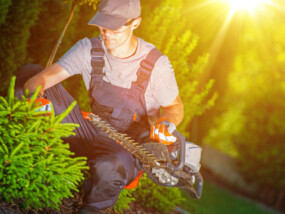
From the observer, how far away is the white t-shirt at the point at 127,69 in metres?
3.11

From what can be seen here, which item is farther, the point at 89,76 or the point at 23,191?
the point at 89,76

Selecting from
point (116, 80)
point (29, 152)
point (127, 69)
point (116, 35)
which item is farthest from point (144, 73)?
point (29, 152)

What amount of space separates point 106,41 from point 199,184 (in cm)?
163

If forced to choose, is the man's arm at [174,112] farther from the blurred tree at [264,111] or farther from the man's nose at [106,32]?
the blurred tree at [264,111]

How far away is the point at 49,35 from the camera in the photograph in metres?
6.85

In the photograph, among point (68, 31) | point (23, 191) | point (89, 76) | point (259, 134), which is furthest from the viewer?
point (259, 134)

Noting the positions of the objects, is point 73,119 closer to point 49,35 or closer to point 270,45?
point 49,35

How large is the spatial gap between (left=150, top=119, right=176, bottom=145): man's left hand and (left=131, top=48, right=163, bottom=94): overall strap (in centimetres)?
52

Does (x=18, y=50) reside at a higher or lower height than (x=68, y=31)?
lower

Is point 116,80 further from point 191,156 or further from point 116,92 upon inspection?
point 191,156

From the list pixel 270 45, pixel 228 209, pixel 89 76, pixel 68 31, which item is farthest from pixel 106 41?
pixel 270 45

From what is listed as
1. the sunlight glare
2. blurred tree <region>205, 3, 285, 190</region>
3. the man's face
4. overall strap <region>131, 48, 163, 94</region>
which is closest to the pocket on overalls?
overall strap <region>131, 48, 163, 94</region>

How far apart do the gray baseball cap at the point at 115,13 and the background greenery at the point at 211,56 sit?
776mm

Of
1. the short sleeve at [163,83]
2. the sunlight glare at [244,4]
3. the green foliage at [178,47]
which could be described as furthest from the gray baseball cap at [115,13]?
the sunlight glare at [244,4]
